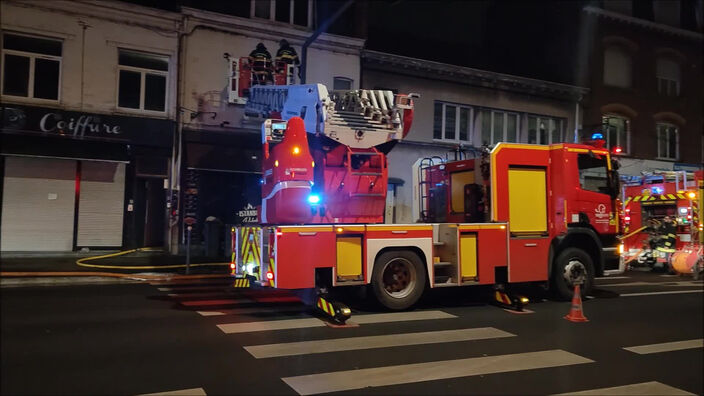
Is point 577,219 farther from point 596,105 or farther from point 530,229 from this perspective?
point 596,105

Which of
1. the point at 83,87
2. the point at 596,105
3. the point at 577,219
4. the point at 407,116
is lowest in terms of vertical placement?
the point at 577,219

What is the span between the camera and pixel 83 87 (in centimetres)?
298

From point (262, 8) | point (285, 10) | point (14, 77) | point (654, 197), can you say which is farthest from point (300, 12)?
point (14, 77)

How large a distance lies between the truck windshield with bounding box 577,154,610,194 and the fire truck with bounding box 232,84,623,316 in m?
0.03

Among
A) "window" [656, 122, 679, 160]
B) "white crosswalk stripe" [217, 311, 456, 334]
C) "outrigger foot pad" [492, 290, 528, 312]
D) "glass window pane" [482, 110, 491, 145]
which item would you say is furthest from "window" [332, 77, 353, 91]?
"white crosswalk stripe" [217, 311, 456, 334]

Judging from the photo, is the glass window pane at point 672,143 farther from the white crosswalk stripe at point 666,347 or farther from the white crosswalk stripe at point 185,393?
the white crosswalk stripe at point 185,393

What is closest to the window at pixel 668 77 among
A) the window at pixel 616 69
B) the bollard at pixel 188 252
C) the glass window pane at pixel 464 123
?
the window at pixel 616 69

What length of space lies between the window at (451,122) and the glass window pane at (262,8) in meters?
7.54

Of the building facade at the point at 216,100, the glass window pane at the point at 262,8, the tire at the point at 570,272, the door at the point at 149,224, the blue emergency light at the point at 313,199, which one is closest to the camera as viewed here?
the door at the point at 149,224

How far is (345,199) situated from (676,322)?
557cm

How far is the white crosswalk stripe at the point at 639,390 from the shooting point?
15.2 ft

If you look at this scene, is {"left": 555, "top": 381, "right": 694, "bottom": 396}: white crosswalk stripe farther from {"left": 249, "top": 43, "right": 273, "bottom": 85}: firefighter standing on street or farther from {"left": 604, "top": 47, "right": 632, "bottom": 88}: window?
{"left": 604, "top": 47, "right": 632, "bottom": 88}: window

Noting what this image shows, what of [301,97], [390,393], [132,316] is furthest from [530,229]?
[132,316]

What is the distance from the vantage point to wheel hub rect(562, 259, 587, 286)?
30.7ft
